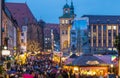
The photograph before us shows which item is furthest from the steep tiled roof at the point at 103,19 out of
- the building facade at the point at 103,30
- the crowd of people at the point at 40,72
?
the crowd of people at the point at 40,72

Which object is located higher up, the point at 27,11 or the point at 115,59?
the point at 27,11

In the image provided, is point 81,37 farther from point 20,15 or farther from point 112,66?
point 20,15

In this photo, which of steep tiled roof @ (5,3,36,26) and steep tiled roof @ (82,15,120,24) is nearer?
steep tiled roof @ (82,15,120,24)

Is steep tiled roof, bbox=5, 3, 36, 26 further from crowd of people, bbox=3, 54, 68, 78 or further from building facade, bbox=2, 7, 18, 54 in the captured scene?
crowd of people, bbox=3, 54, 68, 78

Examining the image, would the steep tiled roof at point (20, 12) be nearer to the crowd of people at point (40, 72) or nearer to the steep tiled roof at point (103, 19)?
the steep tiled roof at point (103, 19)

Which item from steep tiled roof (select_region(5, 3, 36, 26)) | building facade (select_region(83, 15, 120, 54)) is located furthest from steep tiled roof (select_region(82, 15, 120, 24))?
steep tiled roof (select_region(5, 3, 36, 26))

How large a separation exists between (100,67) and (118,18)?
135038mm

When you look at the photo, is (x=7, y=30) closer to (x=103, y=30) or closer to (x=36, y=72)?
(x=36, y=72)

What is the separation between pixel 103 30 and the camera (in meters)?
163

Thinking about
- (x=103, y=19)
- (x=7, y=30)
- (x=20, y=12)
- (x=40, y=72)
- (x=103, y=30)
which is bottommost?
(x=40, y=72)

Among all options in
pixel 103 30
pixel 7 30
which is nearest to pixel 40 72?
pixel 7 30

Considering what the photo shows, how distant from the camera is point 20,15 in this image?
578 ft

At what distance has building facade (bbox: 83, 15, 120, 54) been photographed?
159337 millimetres

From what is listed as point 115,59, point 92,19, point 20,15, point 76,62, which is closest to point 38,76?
point 76,62
